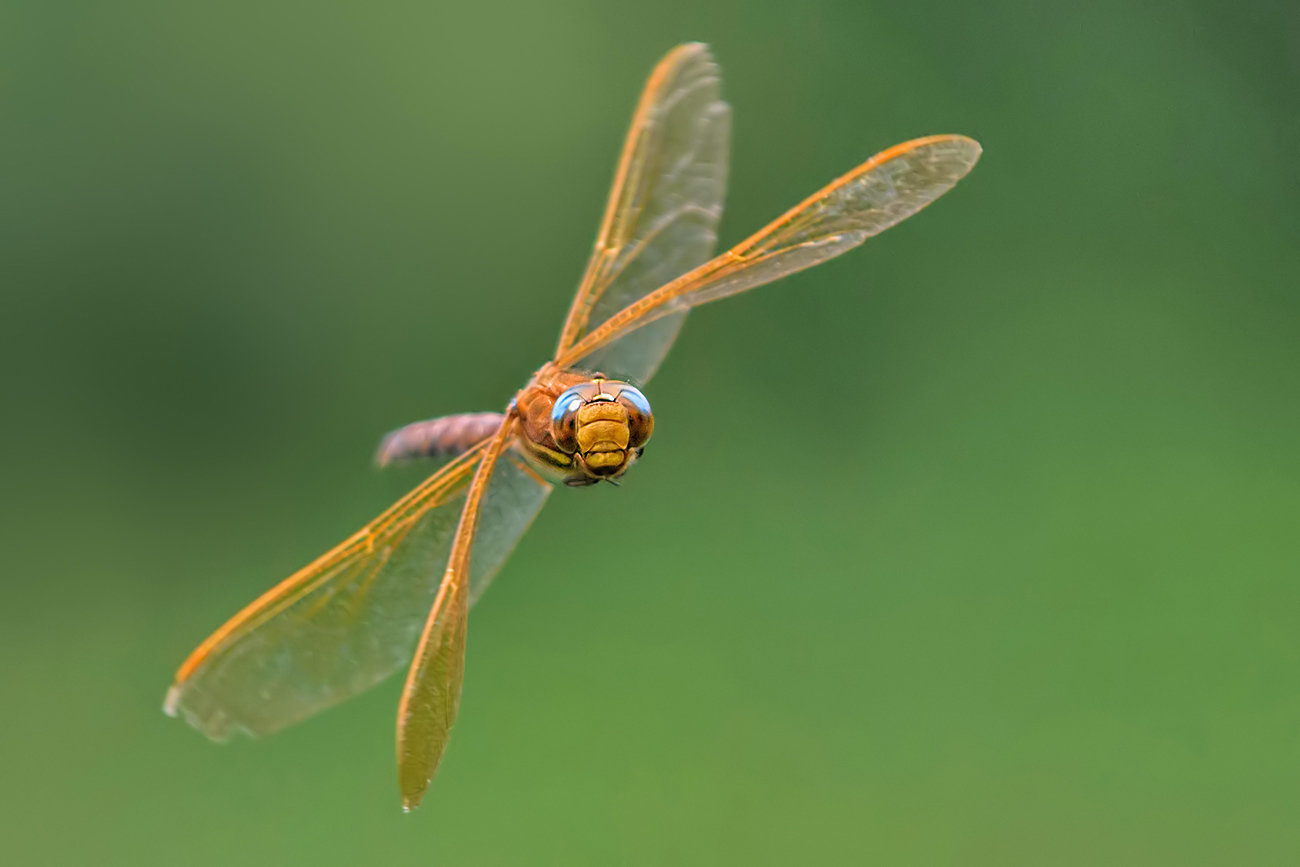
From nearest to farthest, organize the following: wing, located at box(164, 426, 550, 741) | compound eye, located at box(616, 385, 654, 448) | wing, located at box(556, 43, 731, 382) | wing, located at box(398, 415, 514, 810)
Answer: wing, located at box(398, 415, 514, 810) → compound eye, located at box(616, 385, 654, 448) → wing, located at box(164, 426, 550, 741) → wing, located at box(556, 43, 731, 382)

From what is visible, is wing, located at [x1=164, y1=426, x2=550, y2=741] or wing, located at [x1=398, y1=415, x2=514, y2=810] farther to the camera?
wing, located at [x1=164, y1=426, x2=550, y2=741]

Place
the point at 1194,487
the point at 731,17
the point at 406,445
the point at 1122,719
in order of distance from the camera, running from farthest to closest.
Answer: the point at 731,17, the point at 1194,487, the point at 1122,719, the point at 406,445

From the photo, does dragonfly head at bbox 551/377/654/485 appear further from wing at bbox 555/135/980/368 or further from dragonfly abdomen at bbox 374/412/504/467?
dragonfly abdomen at bbox 374/412/504/467

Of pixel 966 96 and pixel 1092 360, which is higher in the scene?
pixel 966 96

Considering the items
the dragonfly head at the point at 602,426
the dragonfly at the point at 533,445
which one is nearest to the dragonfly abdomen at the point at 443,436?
the dragonfly at the point at 533,445

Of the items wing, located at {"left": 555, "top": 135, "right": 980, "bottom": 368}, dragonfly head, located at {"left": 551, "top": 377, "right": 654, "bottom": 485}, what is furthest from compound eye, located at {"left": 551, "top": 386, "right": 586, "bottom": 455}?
wing, located at {"left": 555, "top": 135, "right": 980, "bottom": 368}

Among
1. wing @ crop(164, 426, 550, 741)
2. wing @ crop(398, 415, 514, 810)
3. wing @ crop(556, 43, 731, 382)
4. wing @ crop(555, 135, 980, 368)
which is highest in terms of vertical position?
wing @ crop(556, 43, 731, 382)

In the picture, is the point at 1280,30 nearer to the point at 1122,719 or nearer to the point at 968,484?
the point at 968,484

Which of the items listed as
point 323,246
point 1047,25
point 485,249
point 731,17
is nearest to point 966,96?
point 1047,25
